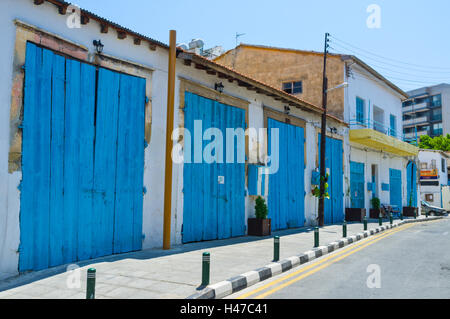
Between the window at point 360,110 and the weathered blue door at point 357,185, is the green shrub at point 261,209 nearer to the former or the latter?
the weathered blue door at point 357,185

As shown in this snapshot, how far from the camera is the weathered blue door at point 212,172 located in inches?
436

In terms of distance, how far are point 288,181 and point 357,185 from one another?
8.77m

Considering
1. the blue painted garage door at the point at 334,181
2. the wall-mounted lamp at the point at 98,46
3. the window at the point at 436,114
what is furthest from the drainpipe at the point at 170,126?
the window at the point at 436,114

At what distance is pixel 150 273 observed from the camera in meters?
6.87

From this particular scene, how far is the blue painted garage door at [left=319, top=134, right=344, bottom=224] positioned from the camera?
19.5 meters

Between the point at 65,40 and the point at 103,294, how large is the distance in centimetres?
518

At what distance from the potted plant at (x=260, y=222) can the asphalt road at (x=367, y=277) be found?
3.37 m

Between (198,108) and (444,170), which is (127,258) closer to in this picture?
(198,108)

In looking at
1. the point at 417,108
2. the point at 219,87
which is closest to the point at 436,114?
the point at 417,108

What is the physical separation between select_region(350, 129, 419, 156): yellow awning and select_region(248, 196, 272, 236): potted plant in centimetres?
1077

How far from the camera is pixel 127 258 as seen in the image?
27.5 feet

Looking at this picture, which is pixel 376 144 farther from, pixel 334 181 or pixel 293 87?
pixel 293 87

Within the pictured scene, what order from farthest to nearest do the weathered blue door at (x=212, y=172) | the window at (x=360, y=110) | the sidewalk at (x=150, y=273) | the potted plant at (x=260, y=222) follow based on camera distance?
1. the window at (x=360, y=110)
2. the potted plant at (x=260, y=222)
3. the weathered blue door at (x=212, y=172)
4. the sidewalk at (x=150, y=273)
